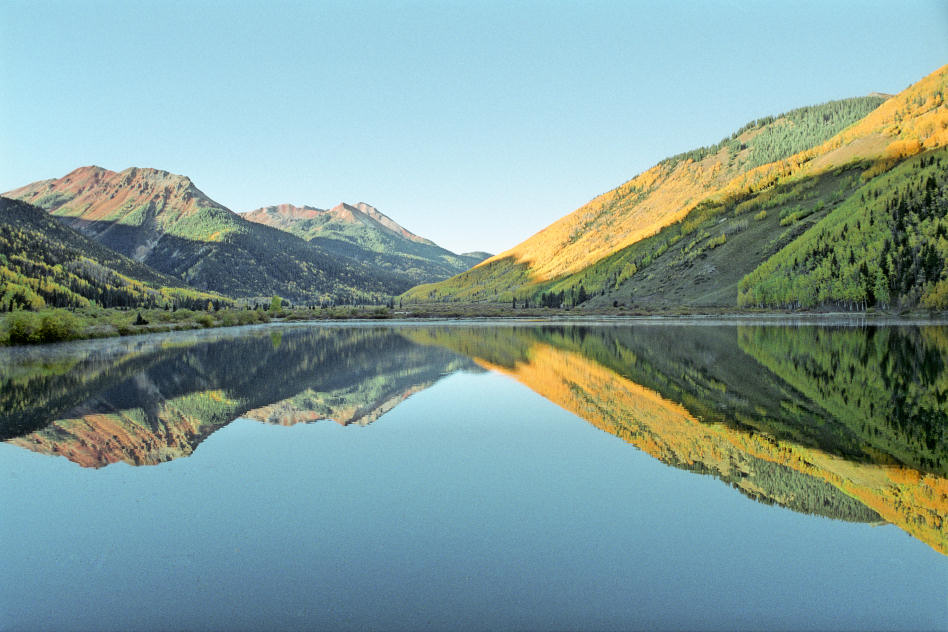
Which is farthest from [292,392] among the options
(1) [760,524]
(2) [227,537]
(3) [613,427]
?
(1) [760,524]

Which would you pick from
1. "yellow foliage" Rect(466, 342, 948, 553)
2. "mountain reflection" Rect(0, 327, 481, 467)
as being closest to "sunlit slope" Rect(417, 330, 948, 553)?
"yellow foliage" Rect(466, 342, 948, 553)

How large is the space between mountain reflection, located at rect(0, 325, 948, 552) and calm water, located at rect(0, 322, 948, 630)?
14 cm

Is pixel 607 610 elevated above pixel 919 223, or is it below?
below

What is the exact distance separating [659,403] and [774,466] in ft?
28.3

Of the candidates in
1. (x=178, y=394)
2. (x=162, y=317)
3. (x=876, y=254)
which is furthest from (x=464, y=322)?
(x=178, y=394)

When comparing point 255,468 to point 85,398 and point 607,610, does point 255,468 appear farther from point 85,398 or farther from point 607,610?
point 85,398

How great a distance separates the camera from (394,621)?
Answer: 749cm

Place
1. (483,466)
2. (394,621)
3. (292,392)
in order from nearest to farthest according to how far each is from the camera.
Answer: (394,621) → (483,466) → (292,392)

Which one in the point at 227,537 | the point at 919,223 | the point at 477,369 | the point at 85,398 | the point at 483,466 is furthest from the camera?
the point at 919,223

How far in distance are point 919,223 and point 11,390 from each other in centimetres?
12852

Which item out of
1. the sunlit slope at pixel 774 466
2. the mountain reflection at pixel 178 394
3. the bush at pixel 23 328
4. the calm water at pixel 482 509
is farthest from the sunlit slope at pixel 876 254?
the bush at pixel 23 328

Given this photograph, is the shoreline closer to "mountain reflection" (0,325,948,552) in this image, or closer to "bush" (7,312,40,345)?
"bush" (7,312,40,345)

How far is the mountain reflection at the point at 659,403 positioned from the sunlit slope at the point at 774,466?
5cm

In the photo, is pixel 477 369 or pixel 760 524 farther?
pixel 477 369
